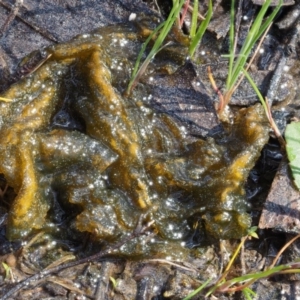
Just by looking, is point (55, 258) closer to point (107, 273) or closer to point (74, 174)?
point (107, 273)

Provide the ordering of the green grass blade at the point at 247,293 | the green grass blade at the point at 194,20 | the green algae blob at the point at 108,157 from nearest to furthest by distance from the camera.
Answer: the green grass blade at the point at 247,293 < the green algae blob at the point at 108,157 < the green grass blade at the point at 194,20

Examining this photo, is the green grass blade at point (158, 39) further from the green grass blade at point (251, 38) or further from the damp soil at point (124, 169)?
the green grass blade at point (251, 38)

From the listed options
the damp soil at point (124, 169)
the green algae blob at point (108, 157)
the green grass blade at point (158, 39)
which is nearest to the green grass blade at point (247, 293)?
the damp soil at point (124, 169)

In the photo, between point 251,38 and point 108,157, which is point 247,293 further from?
point 251,38

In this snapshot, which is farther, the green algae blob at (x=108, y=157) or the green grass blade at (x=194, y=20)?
the green grass blade at (x=194, y=20)

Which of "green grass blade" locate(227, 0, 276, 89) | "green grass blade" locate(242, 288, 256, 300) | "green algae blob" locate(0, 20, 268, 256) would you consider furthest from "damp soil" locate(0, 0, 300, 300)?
"green grass blade" locate(227, 0, 276, 89)

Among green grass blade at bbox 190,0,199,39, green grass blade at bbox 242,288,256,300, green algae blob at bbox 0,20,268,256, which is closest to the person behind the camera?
green grass blade at bbox 242,288,256,300

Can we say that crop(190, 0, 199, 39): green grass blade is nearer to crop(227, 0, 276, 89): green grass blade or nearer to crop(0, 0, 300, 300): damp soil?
crop(0, 0, 300, 300): damp soil
